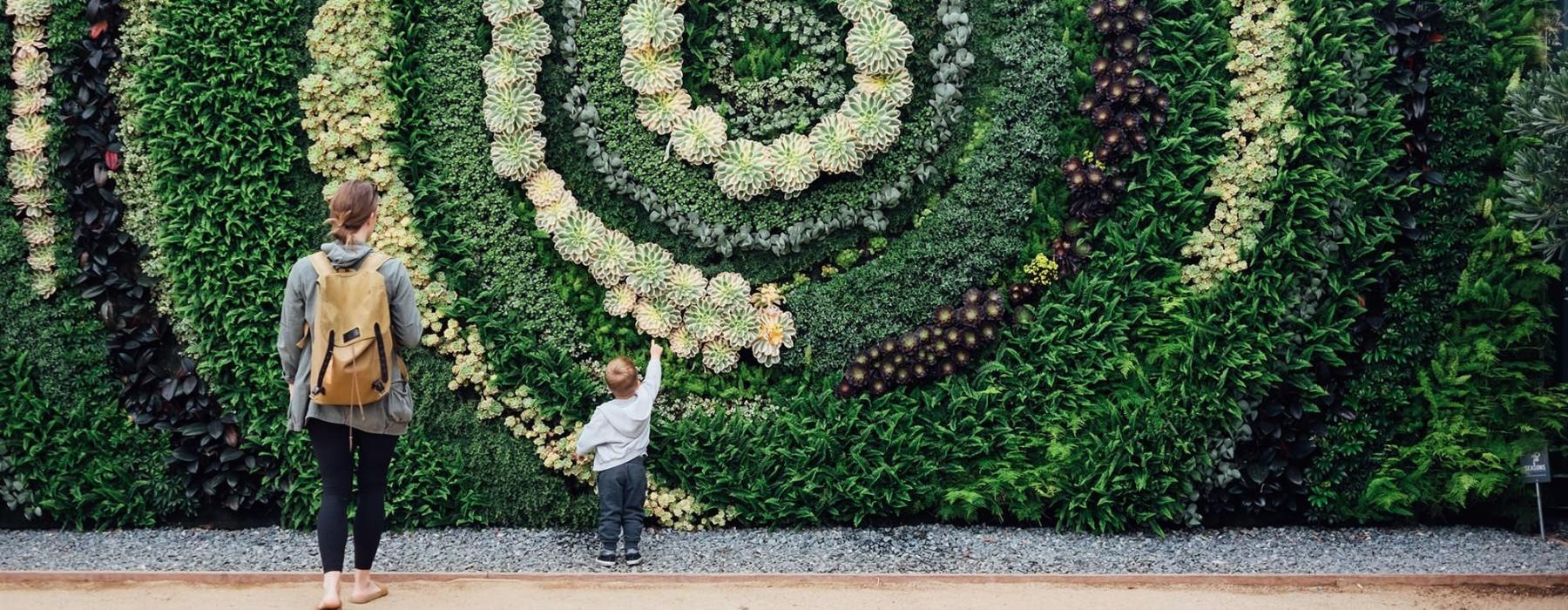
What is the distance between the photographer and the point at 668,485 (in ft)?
17.9

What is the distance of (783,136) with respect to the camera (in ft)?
17.4

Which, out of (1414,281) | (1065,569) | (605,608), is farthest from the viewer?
(1414,281)

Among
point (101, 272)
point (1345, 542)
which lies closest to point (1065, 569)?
point (1345, 542)

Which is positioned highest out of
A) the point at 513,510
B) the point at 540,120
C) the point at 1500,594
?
the point at 540,120

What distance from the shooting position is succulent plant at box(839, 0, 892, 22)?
17.1 ft

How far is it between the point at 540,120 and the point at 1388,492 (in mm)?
3619

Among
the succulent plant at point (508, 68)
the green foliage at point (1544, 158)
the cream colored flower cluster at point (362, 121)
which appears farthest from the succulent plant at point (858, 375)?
the green foliage at point (1544, 158)

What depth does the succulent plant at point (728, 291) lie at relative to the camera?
17.5ft

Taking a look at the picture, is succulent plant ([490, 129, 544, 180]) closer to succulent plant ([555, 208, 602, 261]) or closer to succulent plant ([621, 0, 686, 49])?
succulent plant ([555, 208, 602, 261])

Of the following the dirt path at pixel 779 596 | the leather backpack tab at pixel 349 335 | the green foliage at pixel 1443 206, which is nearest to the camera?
the leather backpack tab at pixel 349 335

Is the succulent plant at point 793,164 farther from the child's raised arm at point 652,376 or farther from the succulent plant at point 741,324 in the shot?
the child's raised arm at point 652,376

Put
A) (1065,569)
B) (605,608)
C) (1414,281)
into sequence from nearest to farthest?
(605,608) → (1065,569) → (1414,281)

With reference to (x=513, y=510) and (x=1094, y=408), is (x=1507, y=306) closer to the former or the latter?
(x=1094, y=408)

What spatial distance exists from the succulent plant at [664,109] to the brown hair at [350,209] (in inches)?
61.2
